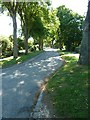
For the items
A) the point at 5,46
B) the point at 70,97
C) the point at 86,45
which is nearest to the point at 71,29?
the point at 5,46

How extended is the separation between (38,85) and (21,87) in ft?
3.16

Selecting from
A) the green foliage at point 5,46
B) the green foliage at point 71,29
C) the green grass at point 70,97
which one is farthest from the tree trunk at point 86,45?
the green foliage at point 71,29

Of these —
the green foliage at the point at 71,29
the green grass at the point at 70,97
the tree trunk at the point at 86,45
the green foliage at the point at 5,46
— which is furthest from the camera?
the green foliage at the point at 71,29

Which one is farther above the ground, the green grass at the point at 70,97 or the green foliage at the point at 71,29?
the green foliage at the point at 71,29

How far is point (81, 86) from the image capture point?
11102mm

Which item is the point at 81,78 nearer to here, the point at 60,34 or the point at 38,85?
the point at 38,85

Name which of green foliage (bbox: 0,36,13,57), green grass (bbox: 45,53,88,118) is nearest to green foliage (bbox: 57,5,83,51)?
green foliage (bbox: 0,36,13,57)

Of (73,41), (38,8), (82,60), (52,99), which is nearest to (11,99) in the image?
(52,99)

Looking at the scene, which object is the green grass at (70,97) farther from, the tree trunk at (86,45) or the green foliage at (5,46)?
the green foliage at (5,46)

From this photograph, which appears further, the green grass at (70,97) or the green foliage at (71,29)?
the green foliage at (71,29)

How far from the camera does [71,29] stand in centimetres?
6781

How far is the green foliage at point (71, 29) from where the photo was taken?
221ft

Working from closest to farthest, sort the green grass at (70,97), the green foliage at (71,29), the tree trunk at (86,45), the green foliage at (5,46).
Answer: the green grass at (70,97)
the tree trunk at (86,45)
the green foliage at (5,46)
the green foliage at (71,29)

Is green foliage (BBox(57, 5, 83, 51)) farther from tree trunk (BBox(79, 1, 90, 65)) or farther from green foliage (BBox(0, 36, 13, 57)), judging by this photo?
tree trunk (BBox(79, 1, 90, 65))
